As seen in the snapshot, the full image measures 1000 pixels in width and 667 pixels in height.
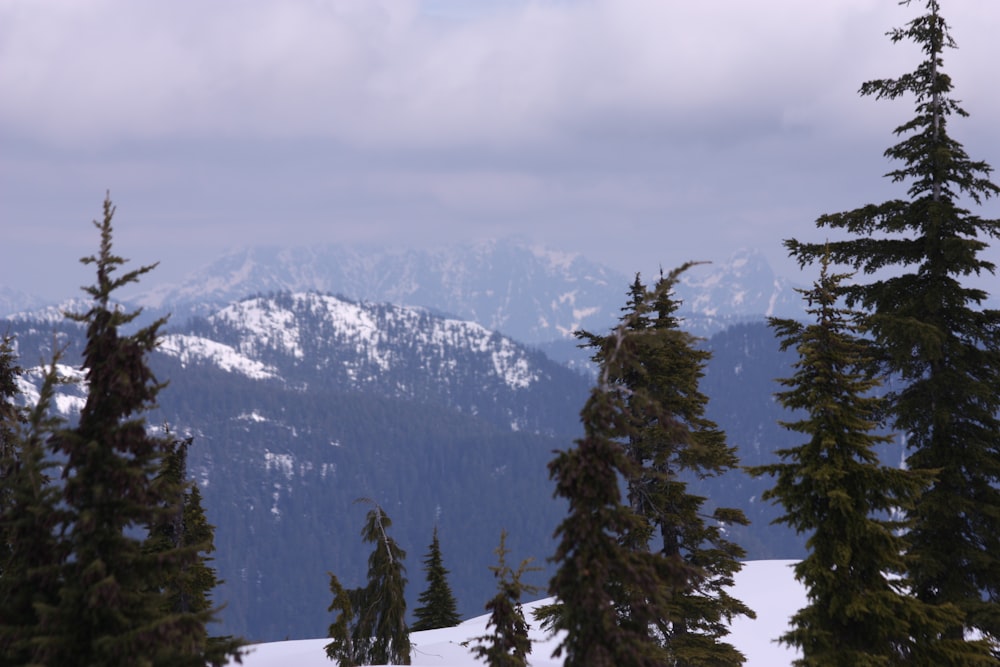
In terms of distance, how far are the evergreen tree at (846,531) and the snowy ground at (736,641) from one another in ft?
52.6

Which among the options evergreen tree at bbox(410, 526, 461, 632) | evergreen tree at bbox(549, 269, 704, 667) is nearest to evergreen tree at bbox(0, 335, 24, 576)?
evergreen tree at bbox(549, 269, 704, 667)

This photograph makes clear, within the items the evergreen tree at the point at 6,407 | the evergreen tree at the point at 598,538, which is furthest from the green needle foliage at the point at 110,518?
the evergreen tree at the point at 6,407

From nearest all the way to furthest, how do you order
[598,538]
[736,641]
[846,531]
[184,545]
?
[598,538] → [846,531] → [184,545] → [736,641]

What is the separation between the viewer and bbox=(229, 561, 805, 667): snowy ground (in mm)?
31797

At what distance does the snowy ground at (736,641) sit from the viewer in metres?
31.8

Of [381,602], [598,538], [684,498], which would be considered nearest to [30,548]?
[598,538]

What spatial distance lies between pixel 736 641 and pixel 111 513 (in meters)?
31.3

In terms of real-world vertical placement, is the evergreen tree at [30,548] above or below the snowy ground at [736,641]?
above

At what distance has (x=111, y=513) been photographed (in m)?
10.5

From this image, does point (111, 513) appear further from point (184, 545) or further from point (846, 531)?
point (184, 545)

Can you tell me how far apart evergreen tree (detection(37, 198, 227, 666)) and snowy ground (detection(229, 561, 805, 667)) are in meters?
18.2

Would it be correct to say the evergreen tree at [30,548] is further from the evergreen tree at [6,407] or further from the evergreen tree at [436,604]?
the evergreen tree at [436,604]

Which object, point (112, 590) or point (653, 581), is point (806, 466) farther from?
point (112, 590)

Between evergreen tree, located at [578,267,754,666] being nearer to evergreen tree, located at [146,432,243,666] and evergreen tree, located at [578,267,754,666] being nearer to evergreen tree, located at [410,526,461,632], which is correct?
evergreen tree, located at [146,432,243,666]
